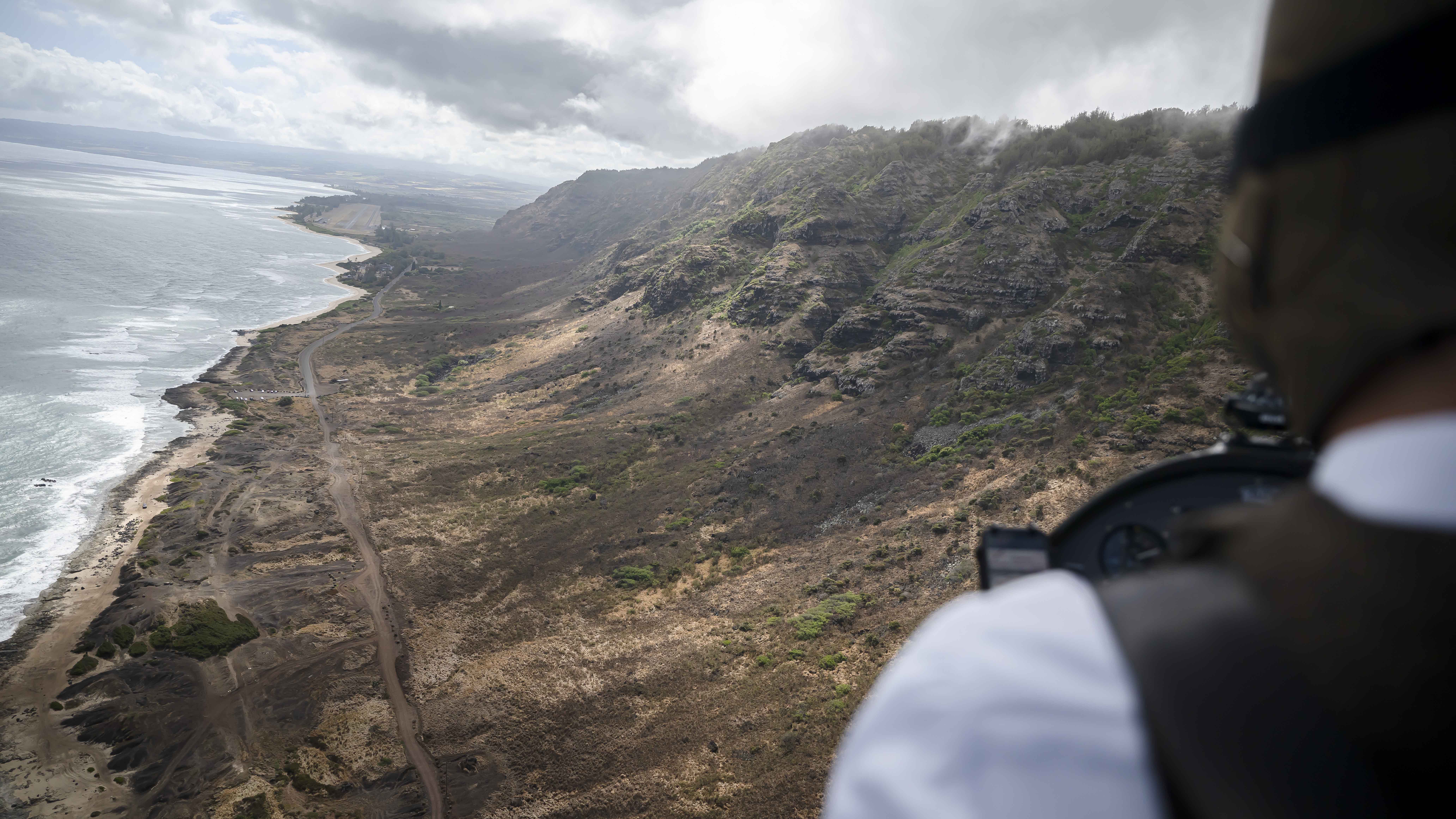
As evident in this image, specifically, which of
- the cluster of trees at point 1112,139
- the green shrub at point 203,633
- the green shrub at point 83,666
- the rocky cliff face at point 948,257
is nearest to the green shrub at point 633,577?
the green shrub at point 203,633

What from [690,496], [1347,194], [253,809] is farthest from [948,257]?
[1347,194]

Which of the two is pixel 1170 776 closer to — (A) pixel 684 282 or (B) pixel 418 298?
(A) pixel 684 282

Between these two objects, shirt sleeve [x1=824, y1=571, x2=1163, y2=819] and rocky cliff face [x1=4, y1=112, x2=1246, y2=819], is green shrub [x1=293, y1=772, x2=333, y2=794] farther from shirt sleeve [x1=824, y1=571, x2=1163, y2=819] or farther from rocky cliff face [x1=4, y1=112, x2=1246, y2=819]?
shirt sleeve [x1=824, y1=571, x2=1163, y2=819]

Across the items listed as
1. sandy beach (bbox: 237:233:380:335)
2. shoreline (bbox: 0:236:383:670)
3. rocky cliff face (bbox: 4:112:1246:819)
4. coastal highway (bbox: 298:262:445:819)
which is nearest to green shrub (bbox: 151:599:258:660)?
rocky cliff face (bbox: 4:112:1246:819)

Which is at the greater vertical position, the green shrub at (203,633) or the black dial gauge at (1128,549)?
the black dial gauge at (1128,549)

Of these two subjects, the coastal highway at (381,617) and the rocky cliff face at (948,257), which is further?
the rocky cliff face at (948,257)

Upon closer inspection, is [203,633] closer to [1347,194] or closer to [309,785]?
[309,785]

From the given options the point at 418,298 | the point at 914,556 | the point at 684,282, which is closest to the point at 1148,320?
the point at 914,556

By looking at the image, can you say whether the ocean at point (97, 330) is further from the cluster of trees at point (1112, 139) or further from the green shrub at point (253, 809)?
the cluster of trees at point (1112, 139)
